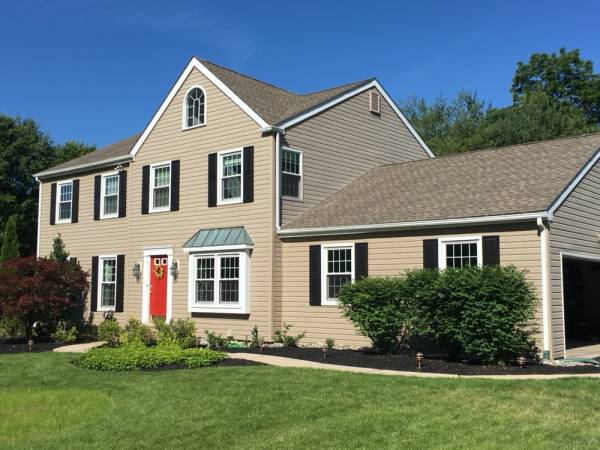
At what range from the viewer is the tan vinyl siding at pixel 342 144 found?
1806cm

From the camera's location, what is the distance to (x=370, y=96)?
20.9m

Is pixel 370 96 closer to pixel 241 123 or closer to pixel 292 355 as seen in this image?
pixel 241 123

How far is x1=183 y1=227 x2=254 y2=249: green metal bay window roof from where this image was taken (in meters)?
17.2

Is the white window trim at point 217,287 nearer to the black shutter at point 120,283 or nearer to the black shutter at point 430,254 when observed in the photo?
the black shutter at point 120,283

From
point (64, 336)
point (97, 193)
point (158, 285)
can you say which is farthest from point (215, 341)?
point (97, 193)

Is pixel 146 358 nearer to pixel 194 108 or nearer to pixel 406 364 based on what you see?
pixel 406 364

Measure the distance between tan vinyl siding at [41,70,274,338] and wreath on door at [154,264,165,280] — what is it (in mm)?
677

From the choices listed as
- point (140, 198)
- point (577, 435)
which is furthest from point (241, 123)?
point (577, 435)

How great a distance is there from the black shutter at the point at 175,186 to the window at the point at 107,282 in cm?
348

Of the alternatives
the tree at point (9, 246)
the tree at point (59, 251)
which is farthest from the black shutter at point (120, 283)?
the tree at point (9, 246)

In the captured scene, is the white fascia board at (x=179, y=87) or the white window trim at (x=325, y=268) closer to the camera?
the white window trim at (x=325, y=268)

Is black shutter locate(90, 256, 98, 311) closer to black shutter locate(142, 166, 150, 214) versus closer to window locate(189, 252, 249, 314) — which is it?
black shutter locate(142, 166, 150, 214)

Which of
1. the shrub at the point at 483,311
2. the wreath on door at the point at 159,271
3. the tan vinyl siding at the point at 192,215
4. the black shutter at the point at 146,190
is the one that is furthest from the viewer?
the black shutter at the point at 146,190

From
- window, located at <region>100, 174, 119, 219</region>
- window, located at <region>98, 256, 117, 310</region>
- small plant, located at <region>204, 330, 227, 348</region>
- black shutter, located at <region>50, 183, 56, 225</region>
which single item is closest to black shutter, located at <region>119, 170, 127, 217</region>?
window, located at <region>100, 174, 119, 219</region>
